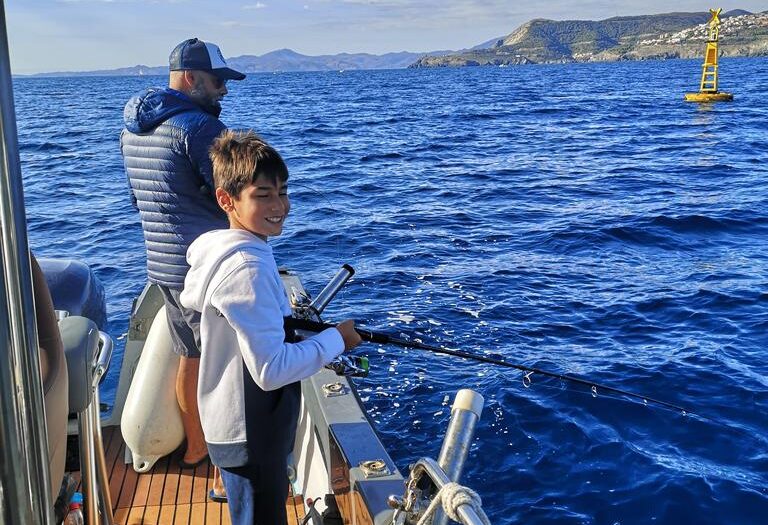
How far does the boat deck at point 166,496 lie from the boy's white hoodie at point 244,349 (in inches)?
44.7

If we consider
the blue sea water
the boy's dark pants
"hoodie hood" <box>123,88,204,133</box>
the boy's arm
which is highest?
"hoodie hood" <box>123,88,204,133</box>

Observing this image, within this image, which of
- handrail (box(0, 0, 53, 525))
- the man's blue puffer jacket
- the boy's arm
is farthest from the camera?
the man's blue puffer jacket

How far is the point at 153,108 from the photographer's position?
9.93 ft

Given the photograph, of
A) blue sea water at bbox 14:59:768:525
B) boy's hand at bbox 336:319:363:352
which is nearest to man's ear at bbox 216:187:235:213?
boy's hand at bbox 336:319:363:352

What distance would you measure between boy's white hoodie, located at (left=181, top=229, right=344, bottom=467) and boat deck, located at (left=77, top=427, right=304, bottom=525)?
114cm

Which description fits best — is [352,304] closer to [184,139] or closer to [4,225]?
[184,139]

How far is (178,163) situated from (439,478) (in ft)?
5.70

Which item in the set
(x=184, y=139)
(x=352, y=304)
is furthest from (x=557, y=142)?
(x=184, y=139)

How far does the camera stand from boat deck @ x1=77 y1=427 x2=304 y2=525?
325 centimetres

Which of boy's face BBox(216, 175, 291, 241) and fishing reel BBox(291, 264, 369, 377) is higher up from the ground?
boy's face BBox(216, 175, 291, 241)

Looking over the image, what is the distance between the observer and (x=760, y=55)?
139375 mm

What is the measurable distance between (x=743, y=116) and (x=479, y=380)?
26.8 metres

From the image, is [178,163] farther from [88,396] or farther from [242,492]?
[242,492]

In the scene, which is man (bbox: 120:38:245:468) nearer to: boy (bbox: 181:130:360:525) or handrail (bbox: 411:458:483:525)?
boy (bbox: 181:130:360:525)
